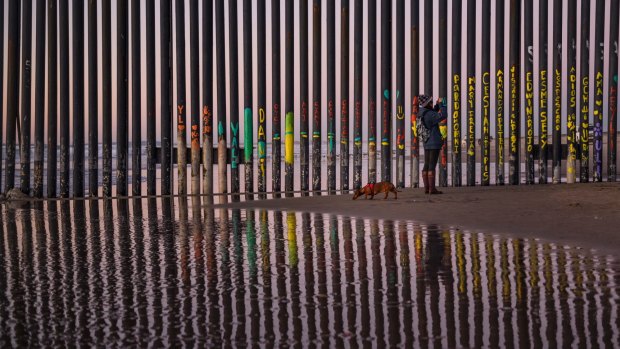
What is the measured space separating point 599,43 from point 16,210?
11911mm

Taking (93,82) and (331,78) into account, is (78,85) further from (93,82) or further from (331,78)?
(331,78)

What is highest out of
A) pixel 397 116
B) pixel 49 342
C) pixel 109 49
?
pixel 109 49

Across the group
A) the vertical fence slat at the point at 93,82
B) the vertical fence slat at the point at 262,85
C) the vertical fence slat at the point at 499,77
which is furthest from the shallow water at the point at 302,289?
the vertical fence slat at the point at 499,77

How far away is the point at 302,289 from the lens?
5.52 m

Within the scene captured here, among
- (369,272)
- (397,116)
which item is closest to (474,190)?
(397,116)

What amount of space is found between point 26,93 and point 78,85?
91 cm

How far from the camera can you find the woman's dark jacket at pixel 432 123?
45.0ft

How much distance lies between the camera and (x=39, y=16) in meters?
14.5

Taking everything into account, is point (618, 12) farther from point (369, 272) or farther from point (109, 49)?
point (369, 272)

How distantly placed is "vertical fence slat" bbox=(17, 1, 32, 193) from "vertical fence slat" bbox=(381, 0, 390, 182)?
6362 mm

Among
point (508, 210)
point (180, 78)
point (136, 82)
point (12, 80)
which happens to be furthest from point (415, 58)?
point (12, 80)

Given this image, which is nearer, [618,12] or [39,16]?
[39,16]

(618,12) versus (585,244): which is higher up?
(618,12)

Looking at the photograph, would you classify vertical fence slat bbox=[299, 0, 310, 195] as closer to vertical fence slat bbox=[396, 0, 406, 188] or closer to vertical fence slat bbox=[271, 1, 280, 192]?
vertical fence slat bbox=[271, 1, 280, 192]
